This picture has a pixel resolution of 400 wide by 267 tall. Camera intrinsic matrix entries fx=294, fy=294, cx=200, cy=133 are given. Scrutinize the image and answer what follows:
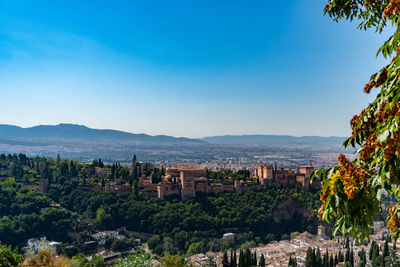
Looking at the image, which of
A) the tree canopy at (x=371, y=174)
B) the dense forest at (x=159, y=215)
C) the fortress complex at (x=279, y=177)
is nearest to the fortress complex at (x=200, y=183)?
the fortress complex at (x=279, y=177)

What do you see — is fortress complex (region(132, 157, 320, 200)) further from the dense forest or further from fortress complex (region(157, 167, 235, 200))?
the dense forest

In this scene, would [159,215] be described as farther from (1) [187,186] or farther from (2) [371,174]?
(2) [371,174]

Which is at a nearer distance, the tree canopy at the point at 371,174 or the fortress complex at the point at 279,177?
the tree canopy at the point at 371,174

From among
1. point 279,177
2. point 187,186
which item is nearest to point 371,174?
point 187,186

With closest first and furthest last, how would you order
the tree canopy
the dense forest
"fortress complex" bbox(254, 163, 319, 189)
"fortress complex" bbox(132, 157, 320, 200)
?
the tree canopy
the dense forest
"fortress complex" bbox(132, 157, 320, 200)
"fortress complex" bbox(254, 163, 319, 189)

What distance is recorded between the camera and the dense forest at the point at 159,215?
26031 millimetres

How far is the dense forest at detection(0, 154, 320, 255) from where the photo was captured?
2603 cm

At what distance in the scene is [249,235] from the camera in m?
28.2

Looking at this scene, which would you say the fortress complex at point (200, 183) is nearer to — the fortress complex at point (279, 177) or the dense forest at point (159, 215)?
the fortress complex at point (279, 177)

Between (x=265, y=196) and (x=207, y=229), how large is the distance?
331 inches

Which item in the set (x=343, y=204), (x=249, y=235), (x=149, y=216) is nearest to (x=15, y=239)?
(x=149, y=216)

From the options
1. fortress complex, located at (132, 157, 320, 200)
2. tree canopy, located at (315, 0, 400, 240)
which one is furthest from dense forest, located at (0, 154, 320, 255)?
tree canopy, located at (315, 0, 400, 240)

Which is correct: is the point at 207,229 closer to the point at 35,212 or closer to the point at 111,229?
the point at 111,229

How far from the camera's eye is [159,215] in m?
28.5
